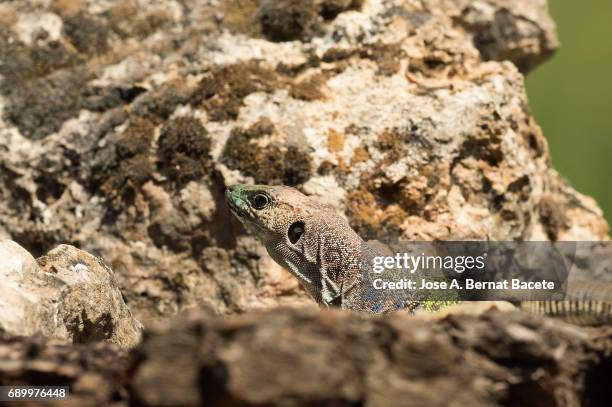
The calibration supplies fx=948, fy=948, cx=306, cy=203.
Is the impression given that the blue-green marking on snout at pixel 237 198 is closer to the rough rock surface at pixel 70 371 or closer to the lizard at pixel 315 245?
the lizard at pixel 315 245

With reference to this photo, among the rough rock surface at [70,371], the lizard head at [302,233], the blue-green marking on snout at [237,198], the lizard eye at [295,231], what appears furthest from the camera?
the blue-green marking on snout at [237,198]

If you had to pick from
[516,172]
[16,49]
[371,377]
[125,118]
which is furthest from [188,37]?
[371,377]

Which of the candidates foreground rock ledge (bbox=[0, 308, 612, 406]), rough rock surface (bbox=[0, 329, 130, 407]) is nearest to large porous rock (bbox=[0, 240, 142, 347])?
rough rock surface (bbox=[0, 329, 130, 407])

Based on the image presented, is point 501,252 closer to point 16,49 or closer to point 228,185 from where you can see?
point 228,185

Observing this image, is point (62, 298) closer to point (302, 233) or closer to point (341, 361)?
point (302, 233)

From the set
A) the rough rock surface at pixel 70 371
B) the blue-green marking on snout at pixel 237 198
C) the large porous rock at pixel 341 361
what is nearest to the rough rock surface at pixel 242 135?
the blue-green marking on snout at pixel 237 198

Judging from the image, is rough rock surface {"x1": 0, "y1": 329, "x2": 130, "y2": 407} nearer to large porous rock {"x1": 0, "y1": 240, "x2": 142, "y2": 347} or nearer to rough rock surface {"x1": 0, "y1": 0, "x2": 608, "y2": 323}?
large porous rock {"x1": 0, "y1": 240, "x2": 142, "y2": 347}
